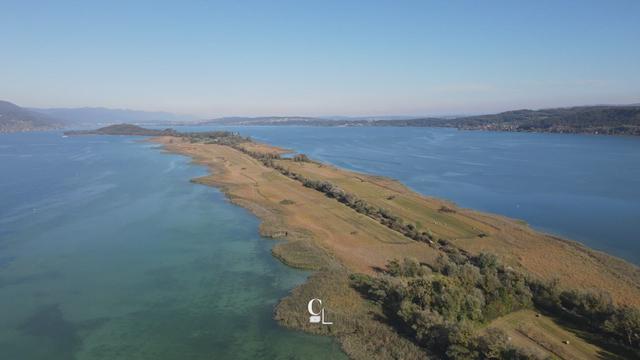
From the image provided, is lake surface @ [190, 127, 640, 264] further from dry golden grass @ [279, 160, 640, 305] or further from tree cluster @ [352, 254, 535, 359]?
tree cluster @ [352, 254, 535, 359]

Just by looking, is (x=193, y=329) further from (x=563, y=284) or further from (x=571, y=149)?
(x=571, y=149)

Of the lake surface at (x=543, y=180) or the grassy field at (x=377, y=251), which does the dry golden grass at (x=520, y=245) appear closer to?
the grassy field at (x=377, y=251)

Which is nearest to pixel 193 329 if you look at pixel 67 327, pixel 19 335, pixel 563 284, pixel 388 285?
pixel 67 327

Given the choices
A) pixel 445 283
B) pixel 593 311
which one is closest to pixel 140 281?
pixel 445 283

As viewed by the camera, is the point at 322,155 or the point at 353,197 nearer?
the point at 353,197

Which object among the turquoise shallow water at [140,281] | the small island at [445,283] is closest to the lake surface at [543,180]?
the small island at [445,283]

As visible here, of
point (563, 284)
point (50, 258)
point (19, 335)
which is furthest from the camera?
point (50, 258)
